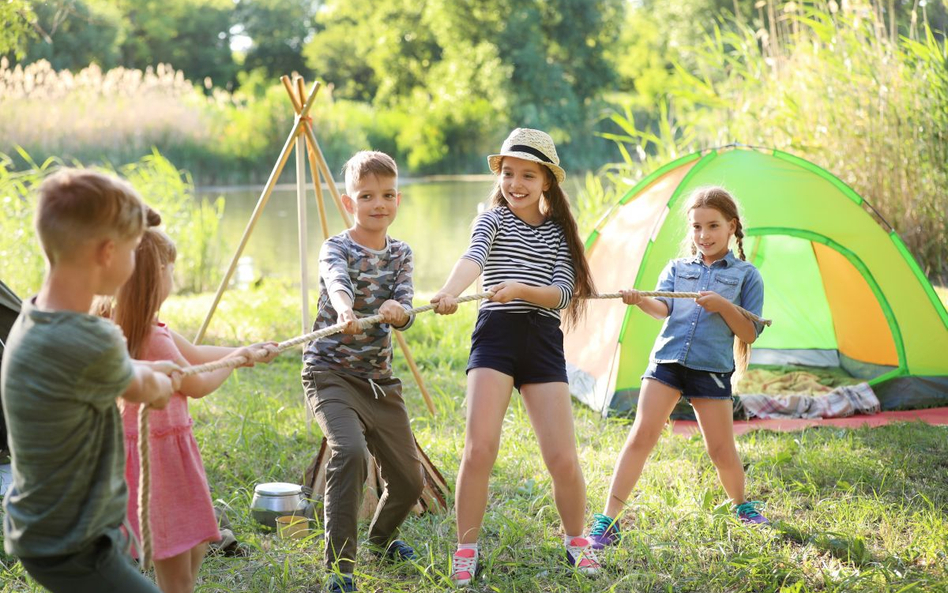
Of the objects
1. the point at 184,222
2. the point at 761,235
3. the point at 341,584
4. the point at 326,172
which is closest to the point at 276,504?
the point at 341,584

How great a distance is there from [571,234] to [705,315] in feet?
2.00

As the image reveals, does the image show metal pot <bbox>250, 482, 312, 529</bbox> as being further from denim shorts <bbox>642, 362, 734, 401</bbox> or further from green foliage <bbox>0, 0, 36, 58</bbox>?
green foliage <bbox>0, 0, 36, 58</bbox>

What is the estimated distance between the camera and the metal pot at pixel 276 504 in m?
3.32

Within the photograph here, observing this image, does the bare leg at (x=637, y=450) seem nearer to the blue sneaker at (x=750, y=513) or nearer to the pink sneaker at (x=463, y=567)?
the blue sneaker at (x=750, y=513)

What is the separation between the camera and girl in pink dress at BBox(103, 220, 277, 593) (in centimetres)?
Result: 218

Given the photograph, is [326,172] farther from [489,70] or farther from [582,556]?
[489,70]

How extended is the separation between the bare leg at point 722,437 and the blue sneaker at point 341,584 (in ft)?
4.32

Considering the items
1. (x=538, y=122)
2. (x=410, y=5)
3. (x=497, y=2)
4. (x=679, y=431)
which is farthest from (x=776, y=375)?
(x=410, y=5)

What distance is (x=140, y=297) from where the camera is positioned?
218 cm

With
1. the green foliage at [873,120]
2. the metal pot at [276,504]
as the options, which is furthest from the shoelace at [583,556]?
the green foliage at [873,120]

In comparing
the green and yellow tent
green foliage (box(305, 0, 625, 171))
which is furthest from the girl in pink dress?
green foliage (box(305, 0, 625, 171))

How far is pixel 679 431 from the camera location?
14.9 feet

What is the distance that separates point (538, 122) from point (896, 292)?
2450 cm

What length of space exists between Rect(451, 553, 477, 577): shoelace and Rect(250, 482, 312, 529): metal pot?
29.3 inches
